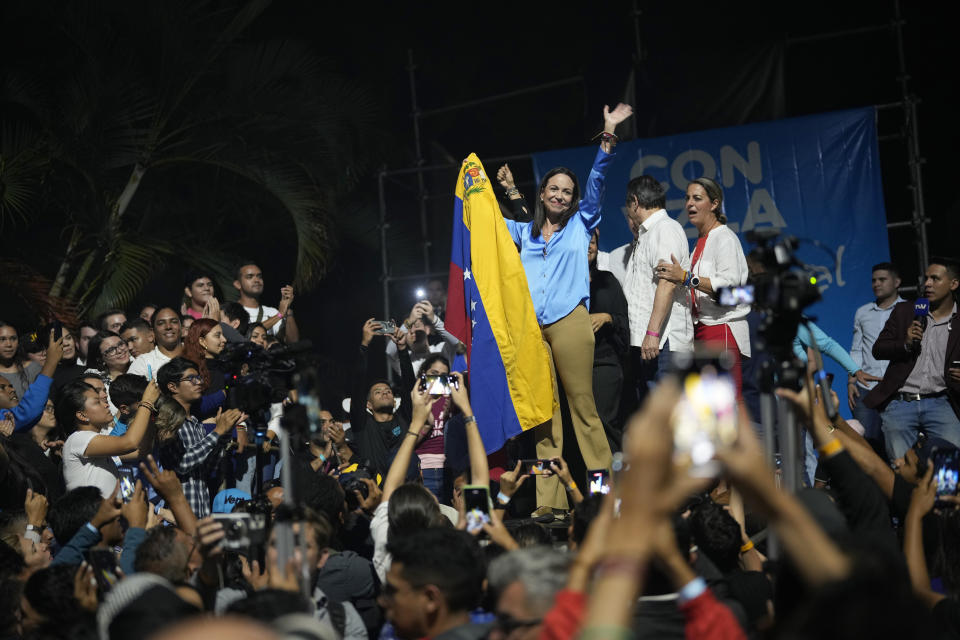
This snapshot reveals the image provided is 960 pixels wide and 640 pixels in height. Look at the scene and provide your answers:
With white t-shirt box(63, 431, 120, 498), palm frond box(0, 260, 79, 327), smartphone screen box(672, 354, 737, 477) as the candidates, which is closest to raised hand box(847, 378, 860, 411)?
white t-shirt box(63, 431, 120, 498)

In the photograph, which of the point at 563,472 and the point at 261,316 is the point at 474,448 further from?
the point at 261,316

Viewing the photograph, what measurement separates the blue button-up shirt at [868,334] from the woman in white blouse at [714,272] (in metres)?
2.22

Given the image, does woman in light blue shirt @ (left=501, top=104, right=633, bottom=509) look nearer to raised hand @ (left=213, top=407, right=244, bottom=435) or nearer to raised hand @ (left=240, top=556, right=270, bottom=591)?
raised hand @ (left=213, top=407, right=244, bottom=435)

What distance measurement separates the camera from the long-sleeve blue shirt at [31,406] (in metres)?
6.23

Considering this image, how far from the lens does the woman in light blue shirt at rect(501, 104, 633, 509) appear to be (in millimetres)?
6164

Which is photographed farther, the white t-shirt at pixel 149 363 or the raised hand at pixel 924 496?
the white t-shirt at pixel 149 363

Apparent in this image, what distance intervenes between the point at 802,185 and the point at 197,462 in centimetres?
570

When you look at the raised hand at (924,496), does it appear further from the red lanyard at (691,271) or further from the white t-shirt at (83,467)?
the white t-shirt at (83,467)

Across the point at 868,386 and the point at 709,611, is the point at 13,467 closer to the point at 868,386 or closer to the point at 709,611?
the point at 709,611

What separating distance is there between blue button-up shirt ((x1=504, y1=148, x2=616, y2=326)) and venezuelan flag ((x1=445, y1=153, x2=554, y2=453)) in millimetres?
118

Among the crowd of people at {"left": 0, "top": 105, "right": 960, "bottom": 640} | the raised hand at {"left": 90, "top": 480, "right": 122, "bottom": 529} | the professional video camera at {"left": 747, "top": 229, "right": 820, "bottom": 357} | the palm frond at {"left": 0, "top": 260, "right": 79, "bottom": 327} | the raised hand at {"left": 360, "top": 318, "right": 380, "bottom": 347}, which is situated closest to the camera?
the crowd of people at {"left": 0, "top": 105, "right": 960, "bottom": 640}

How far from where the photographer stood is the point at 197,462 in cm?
561

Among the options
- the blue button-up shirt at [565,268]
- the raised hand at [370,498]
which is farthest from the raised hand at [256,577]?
the blue button-up shirt at [565,268]

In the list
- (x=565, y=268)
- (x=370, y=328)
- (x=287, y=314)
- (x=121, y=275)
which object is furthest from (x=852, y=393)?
(x=121, y=275)
